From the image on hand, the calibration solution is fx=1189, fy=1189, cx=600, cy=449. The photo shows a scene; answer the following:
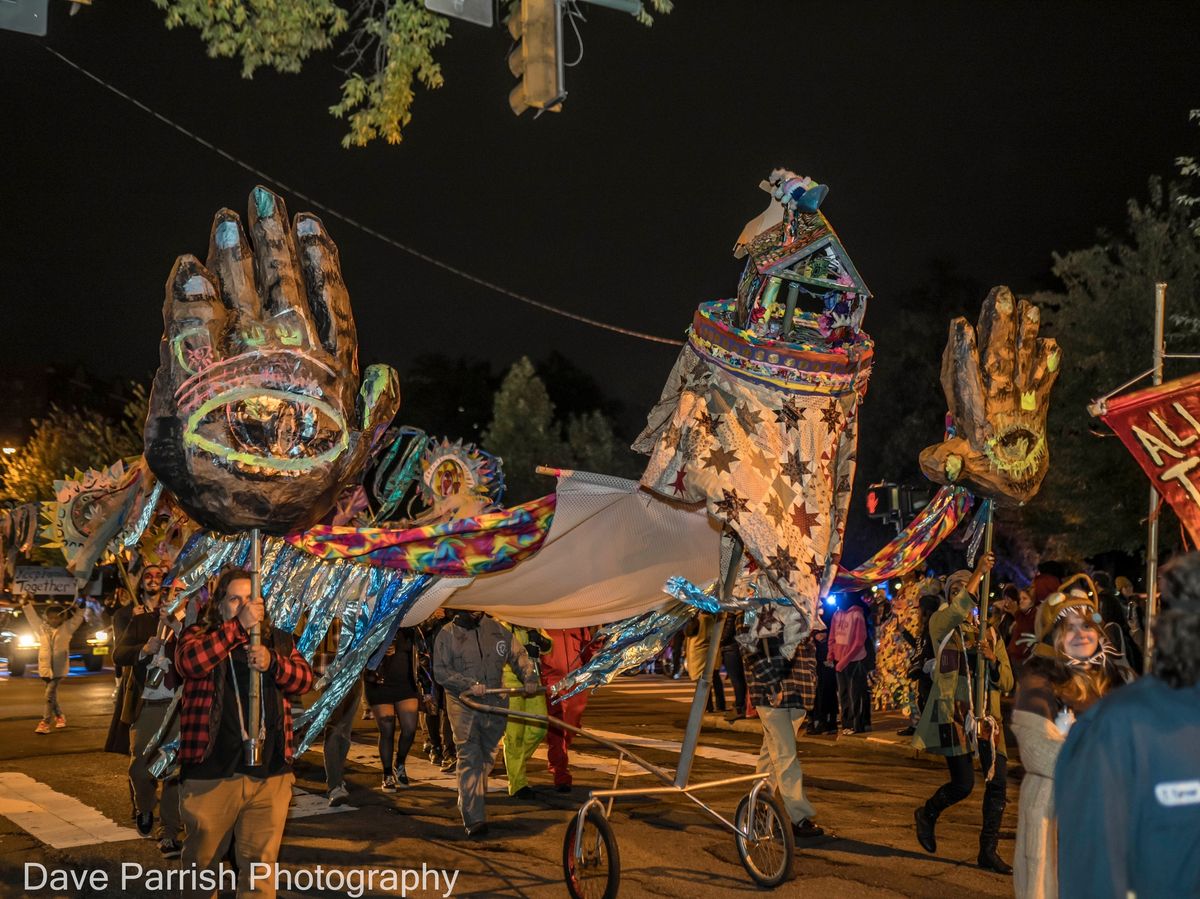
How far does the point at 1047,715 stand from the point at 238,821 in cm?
398

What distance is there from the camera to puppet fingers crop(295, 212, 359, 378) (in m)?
6.13

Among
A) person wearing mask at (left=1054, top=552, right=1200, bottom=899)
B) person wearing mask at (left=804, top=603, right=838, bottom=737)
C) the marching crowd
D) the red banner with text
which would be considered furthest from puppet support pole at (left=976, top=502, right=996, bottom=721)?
person wearing mask at (left=804, top=603, right=838, bottom=737)

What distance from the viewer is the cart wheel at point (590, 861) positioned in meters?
6.88

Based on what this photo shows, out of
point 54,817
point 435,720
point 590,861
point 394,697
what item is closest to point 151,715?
point 54,817

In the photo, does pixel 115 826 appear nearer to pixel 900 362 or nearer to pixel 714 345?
pixel 714 345

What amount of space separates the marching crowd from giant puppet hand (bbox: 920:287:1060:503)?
701 millimetres

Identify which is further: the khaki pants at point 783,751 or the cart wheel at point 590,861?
the khaki pants at point 783,751

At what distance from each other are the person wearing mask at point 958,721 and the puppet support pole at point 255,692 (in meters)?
4.73

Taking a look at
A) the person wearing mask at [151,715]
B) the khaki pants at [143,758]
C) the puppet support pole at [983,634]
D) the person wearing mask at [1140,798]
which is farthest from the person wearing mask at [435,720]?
the person wearing mask at [1140,798]

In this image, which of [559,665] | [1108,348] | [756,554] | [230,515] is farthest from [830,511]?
[1108,348]

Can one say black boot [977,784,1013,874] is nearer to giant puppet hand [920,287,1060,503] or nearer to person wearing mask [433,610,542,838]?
giant puppet hand [920,287,1060,503]

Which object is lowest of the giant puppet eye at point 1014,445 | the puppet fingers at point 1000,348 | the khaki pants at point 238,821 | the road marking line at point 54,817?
the road marking line at point 54,817

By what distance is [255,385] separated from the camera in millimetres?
5797

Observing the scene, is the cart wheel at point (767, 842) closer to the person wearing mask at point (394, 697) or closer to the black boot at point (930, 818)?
the black boot at point (930, 818)
